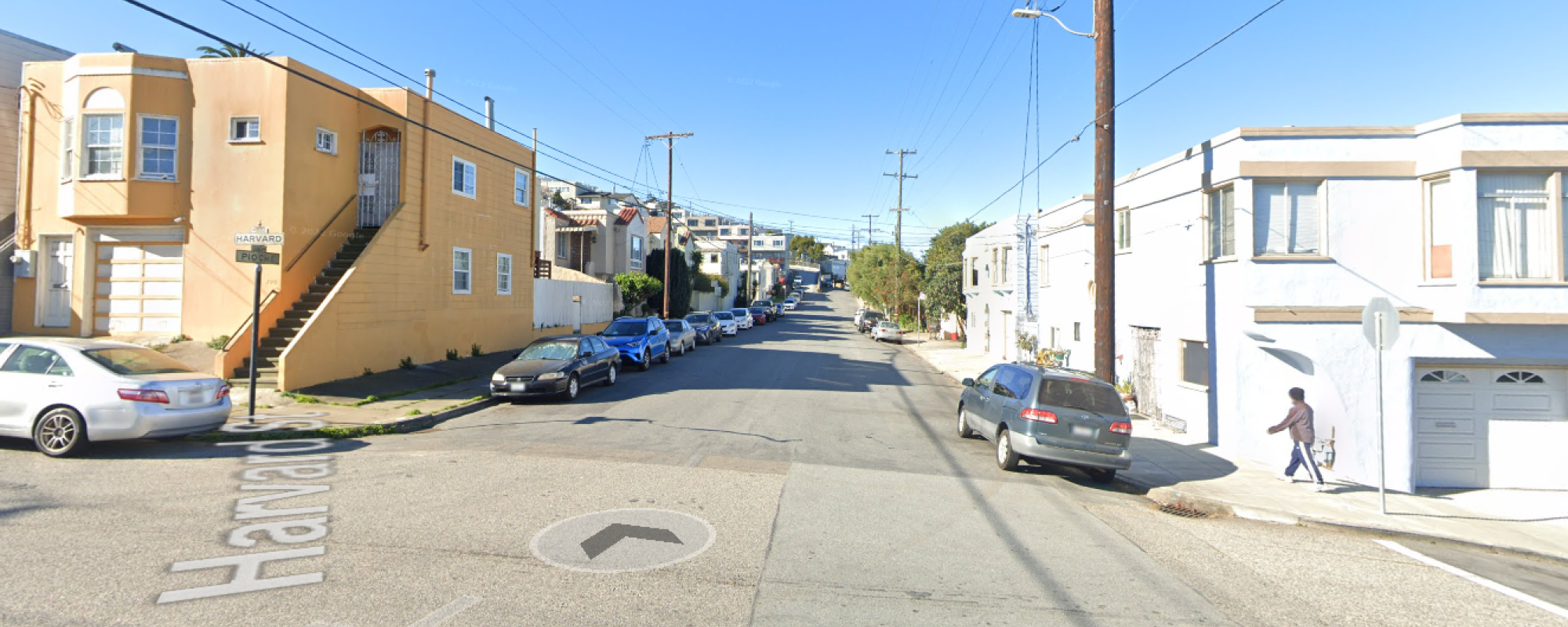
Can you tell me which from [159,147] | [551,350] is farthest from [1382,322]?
[159,147]

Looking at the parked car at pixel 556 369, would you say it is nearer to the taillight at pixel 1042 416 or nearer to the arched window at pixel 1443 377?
the taillight at pixel 1042 416

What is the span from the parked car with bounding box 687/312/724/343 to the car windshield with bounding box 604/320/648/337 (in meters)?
10.4

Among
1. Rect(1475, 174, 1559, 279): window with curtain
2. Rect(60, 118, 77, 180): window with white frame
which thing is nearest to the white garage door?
Rect(1475, 174, 1559, 279): window with curtain

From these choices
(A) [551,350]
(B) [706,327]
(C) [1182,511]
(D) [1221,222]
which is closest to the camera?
(C) [1182,511]

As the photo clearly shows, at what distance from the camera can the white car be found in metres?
8.65

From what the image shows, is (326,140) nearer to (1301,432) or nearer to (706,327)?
(1301,432)

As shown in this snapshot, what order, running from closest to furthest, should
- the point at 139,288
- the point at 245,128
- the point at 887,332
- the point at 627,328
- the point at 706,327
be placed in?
the point at 245,128, the point at 139,288, the point at 627,328, the point at 706,327, the point at 887,332

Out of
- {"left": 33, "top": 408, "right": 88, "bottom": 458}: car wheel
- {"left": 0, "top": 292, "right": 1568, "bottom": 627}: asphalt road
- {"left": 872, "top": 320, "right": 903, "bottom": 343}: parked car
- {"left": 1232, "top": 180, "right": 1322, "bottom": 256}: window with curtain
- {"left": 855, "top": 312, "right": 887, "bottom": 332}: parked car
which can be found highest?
{"left": 1232, "top": 180, "right": 1322, "bottom": 256}: window with curtain

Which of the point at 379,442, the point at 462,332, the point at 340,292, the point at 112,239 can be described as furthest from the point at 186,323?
the point at 379,442

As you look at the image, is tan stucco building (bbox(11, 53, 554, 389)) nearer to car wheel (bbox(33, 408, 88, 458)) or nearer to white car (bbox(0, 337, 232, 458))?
white car (bbox(0, 337, 232, 458))

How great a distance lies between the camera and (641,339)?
22797mm

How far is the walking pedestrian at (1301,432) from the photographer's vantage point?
34.2 ft

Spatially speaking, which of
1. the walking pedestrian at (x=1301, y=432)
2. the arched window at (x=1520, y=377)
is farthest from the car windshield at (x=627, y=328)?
the arched window at (x=1520, y=377)

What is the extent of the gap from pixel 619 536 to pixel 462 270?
16.4m
